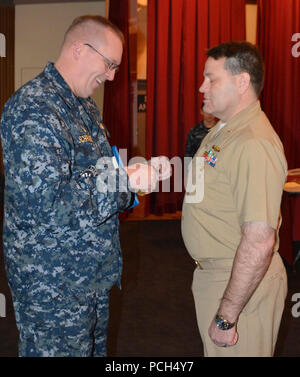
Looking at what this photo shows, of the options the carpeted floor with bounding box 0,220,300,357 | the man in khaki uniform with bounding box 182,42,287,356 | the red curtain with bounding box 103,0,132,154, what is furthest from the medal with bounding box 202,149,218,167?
the red curtain with bounding box 103,0,132,154

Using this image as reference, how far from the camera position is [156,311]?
10.0 feet

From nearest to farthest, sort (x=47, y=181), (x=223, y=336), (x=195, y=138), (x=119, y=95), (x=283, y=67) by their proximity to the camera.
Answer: (x=47, y=181) → (x=223, y=336) → (x=195, y=138) → (x=119, y=95) → (x=283, y=67)

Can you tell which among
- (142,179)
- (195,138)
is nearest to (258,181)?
(142,179)

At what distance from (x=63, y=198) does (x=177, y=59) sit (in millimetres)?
5142

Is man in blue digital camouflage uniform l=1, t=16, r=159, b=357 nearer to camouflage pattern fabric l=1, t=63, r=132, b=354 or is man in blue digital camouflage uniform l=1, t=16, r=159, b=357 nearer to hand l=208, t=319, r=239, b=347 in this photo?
camouflage pattern fabric l=1, t=63, r=132, b=354

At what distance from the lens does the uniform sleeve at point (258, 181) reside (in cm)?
122

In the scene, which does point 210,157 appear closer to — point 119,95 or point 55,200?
point 55,200

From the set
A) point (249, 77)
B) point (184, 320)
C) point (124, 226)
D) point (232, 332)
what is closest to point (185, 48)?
point (124, 226)

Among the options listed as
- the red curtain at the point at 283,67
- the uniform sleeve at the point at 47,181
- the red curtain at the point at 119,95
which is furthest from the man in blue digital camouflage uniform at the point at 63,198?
the red curtain at the point at 283,67

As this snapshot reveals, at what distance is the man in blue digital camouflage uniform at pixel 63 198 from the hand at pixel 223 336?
0.41 metres

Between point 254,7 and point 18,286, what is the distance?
6.33 metres

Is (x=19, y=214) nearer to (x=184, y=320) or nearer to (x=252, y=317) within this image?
(x=252, y=317)

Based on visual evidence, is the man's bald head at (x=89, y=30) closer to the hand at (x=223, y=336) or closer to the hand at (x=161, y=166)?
the hand at (x=161, y=166)

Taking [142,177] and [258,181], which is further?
[142,177]
